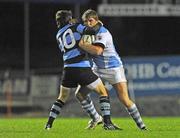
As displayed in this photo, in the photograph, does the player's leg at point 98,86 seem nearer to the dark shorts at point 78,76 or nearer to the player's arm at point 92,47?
the dark shorts at point 78,76

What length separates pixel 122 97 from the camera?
1364cm

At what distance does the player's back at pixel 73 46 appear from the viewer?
1376 centimetres

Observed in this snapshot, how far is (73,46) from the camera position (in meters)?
13.8

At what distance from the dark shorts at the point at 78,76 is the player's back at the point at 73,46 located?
0.29ft

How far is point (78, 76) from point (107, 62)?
0.56 m

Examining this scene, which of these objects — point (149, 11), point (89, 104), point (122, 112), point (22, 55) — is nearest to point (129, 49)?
point (22, 55)

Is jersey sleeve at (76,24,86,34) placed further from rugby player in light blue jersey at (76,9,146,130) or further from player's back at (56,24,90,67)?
rugby player in light blue jersey at (76,9,146,130)

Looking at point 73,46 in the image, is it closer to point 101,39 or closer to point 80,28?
point 80,28

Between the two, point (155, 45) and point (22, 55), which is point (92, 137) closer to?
point (155, 45)

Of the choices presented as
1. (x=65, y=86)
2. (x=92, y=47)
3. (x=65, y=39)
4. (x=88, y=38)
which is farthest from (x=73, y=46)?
(x=65, y=86)

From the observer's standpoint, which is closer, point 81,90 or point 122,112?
point 81,90

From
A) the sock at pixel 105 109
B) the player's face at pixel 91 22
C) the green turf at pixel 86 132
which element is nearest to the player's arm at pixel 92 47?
the player's face at pixel 91 22

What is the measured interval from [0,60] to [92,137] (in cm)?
Answer: 2945

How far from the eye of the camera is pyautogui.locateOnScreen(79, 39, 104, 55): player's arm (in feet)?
44.1
